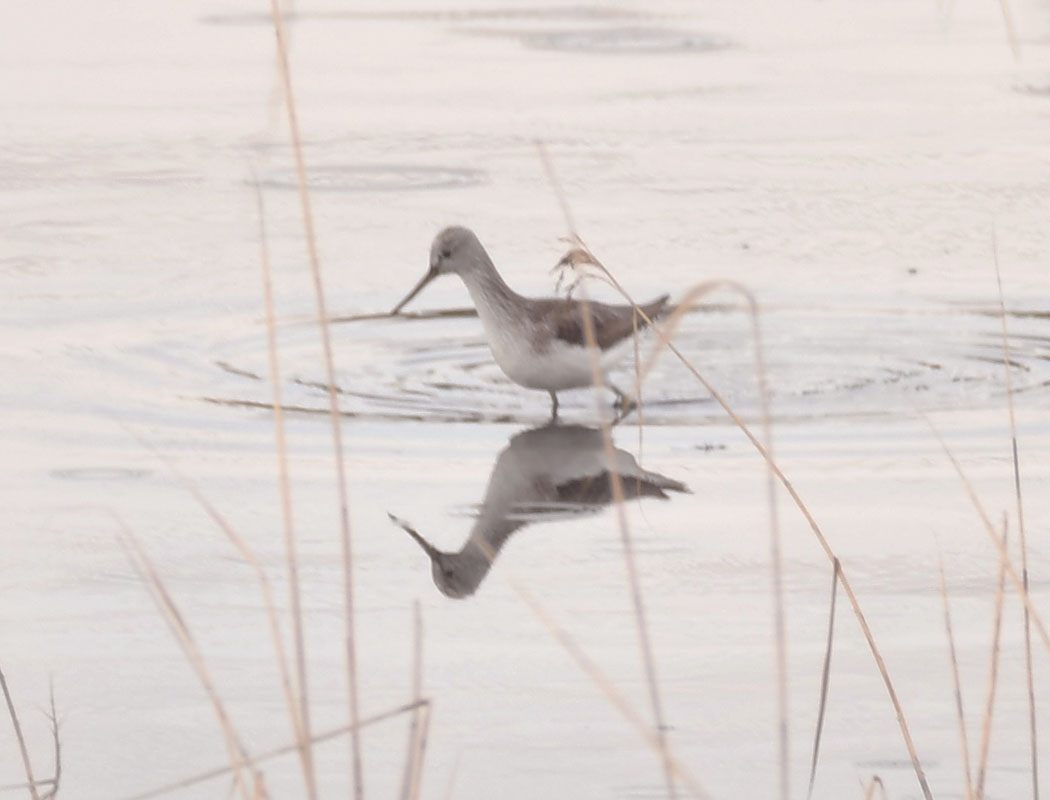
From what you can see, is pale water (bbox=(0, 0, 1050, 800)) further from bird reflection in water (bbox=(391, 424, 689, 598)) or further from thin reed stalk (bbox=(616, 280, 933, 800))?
thin reed stalk (bbox=(616, 280, 933, 800))

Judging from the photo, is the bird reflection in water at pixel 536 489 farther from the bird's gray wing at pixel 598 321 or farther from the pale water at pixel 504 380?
the bird's gray wing at pixel 598 321

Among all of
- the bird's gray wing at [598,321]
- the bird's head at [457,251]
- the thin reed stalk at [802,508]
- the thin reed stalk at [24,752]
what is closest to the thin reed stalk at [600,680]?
the thin reed stalk at [802,508]

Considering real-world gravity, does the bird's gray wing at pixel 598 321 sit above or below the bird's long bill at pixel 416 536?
above

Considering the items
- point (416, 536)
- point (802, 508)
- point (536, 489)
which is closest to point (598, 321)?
point (536, 489)

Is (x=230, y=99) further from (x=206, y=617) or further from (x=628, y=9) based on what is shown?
(x=206, y=617)

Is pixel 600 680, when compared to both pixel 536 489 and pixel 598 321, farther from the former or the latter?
pixel 598 321

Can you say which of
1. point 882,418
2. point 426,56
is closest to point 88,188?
point 426,56

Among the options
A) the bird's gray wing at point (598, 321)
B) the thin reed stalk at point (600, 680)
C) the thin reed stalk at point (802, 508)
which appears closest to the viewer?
the thin reed stalk at point (802, 508)

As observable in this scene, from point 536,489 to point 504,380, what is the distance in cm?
188

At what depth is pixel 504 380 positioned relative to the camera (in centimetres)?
920

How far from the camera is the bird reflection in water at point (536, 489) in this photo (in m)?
6.54

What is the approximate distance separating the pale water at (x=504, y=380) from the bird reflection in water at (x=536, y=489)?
55 millimetres

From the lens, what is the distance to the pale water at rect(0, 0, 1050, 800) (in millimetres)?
5480

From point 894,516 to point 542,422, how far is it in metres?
1.73
